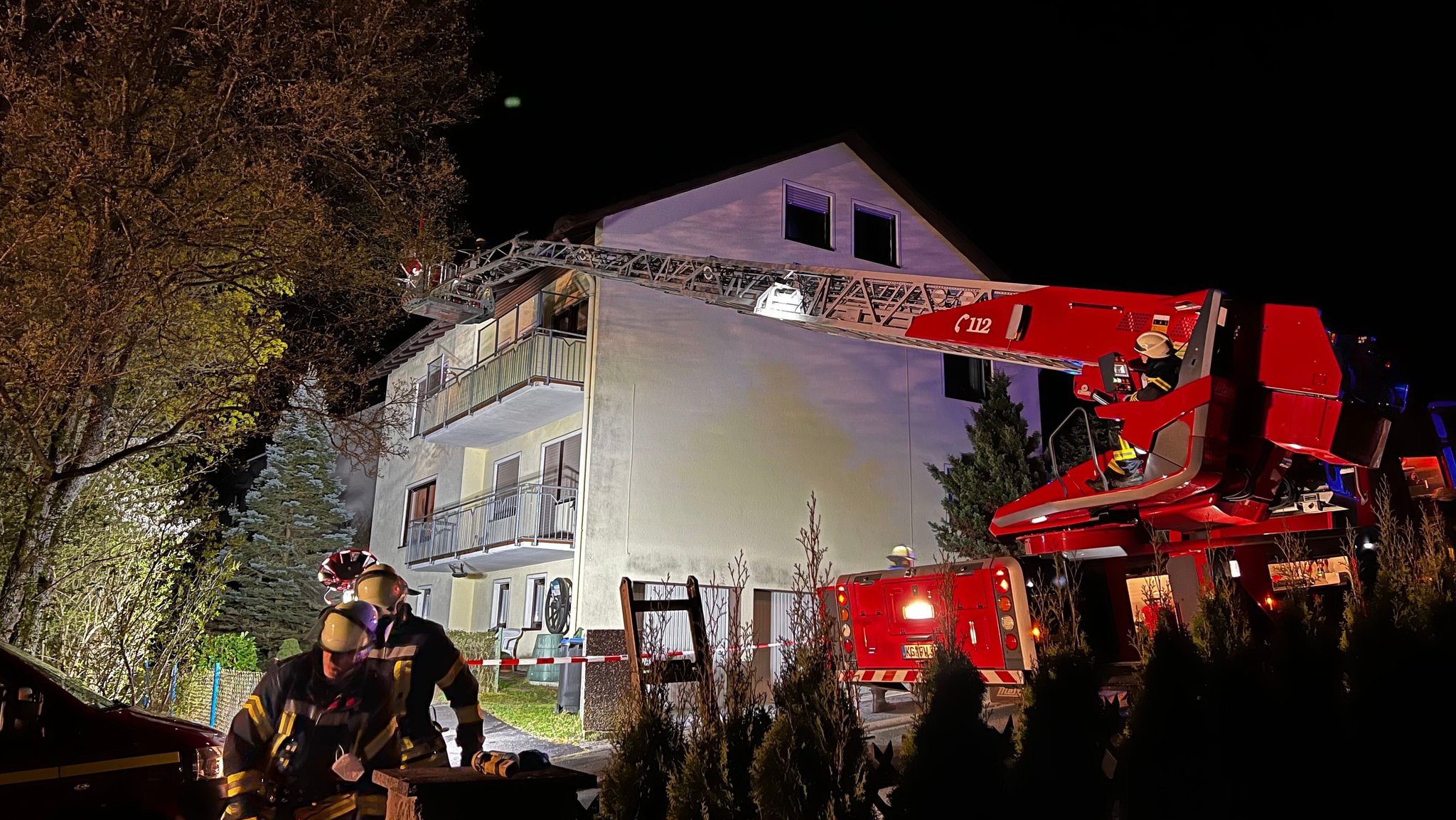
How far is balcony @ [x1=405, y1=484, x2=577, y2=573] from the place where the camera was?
677 inches

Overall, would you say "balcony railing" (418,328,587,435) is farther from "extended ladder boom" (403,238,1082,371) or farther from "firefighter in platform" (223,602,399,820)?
"firefighter in platform" (223,602,399,820)

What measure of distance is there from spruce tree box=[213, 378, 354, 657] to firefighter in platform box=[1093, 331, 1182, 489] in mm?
26611

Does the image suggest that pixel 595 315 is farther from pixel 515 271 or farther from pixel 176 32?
pixel 176 32

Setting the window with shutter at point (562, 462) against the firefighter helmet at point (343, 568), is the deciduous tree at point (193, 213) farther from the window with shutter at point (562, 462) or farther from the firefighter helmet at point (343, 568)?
the window with shutter at point (562, 462)

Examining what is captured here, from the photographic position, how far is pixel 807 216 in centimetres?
1936

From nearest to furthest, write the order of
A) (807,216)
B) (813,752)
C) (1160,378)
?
(813,752)
(1160,378)
(807,216)

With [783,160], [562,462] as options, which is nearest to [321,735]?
[562,462]

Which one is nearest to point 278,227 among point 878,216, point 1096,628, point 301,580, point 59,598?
point 59,598

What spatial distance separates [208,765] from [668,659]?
2913 millimetres

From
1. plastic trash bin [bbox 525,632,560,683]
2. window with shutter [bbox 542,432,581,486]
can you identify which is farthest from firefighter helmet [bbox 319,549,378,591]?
window with shutter [bbox 542,432,581,486]

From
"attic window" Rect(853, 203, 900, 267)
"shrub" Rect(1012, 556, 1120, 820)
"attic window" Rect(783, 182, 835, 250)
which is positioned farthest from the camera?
"attic window" Rect(853, 203, 900, 267)

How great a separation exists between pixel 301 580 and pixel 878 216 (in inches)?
835

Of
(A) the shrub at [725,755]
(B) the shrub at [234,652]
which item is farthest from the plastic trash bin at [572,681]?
(A) the shrub at [725,755]

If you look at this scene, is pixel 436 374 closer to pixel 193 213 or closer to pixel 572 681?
pixel 572 681
